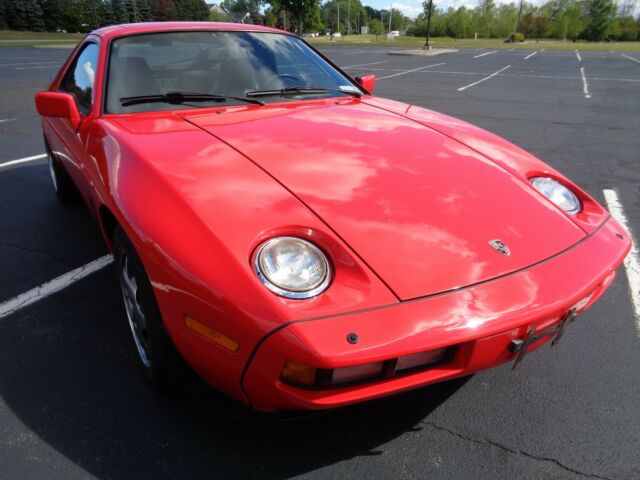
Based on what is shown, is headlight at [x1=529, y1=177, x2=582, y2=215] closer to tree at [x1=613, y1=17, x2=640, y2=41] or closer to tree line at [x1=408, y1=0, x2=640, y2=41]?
tree line at [x1=408, y1=0, x2=640, y2=41]

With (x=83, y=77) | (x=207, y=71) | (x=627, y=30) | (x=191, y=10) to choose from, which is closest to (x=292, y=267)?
(x=207, y=71)

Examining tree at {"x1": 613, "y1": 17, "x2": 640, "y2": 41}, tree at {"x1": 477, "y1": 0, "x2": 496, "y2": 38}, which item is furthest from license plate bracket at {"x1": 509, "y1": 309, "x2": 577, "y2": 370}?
tree at {"x1": 477, "y1": 0, "x2": 496, "y2": 38}

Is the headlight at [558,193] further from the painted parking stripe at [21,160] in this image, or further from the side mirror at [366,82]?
the painted parking stripe at [21,160]

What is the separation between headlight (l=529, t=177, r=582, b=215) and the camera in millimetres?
1914

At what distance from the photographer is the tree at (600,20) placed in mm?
65250

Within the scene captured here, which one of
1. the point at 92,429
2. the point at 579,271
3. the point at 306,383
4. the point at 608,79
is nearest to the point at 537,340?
the point at 579,271

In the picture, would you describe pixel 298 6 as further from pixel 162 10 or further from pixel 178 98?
pixel 178 98

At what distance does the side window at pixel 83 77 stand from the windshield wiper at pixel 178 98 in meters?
0.26

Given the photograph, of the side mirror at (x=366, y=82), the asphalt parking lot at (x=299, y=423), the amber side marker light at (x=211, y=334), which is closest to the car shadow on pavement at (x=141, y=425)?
the asphalt parking lot at (x=299, y=423)

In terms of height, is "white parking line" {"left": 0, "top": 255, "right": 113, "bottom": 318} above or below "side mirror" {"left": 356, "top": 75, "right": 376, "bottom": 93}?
below

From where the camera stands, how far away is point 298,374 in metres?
1.25

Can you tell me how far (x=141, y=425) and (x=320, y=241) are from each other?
97 centimetres

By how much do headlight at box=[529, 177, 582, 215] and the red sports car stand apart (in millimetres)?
10

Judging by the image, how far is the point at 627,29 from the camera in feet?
214
